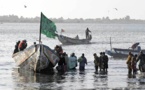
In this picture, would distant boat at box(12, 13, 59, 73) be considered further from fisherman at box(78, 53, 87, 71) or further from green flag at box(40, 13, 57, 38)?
fisherman at box(78, 53, 87, 71)

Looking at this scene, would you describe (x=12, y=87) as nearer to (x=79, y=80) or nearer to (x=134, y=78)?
(x=79, y=80)

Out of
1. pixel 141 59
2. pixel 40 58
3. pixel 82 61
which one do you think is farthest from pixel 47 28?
pixel 141 59

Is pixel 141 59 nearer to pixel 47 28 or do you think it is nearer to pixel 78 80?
pixel 78 80

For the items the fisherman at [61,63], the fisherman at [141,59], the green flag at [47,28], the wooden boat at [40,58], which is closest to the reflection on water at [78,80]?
the fisherman at [61,63]

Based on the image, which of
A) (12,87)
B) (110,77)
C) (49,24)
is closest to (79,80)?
(110,77)

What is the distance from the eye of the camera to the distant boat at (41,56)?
29.2 meters

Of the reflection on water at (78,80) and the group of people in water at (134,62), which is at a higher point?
the group of people in water at (134,62)

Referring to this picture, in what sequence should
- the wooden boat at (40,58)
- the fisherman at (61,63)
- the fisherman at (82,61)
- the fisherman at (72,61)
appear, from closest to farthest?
the wooden boat at (40,58) < the fisherman at (61,63) < the fisherman at (82,61) < the fisherman at (72,61)

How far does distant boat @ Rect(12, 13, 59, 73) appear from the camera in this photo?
2916 cm

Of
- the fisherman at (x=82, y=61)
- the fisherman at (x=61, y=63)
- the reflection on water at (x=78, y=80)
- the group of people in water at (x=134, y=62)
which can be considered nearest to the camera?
the reflection on water at (x=78, y=80)

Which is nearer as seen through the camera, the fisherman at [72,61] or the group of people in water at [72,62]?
the group of people in water at [72,62]

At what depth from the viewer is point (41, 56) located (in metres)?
29.1

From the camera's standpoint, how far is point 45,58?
29281 mm

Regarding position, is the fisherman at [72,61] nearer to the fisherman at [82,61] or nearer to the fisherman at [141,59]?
the fisherman at [82,61]
